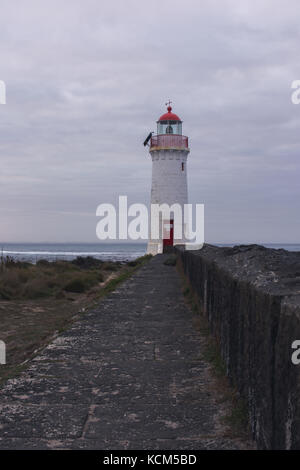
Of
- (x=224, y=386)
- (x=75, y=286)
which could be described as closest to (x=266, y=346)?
(x=224, y=386)

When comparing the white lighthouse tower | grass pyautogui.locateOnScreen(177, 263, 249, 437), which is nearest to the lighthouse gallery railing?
the white lighthouse tower

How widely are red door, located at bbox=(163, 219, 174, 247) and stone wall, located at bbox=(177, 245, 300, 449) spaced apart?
24.1m

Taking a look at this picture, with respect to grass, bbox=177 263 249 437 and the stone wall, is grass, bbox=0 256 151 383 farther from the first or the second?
the stone wall

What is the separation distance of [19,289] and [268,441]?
1188 cm

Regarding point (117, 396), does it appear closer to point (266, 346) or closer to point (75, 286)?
point (266, 346)

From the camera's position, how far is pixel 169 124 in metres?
29.2

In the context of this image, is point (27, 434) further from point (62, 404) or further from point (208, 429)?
point (208, 429)

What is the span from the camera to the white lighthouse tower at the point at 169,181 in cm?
2761

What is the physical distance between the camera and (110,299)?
8000mm

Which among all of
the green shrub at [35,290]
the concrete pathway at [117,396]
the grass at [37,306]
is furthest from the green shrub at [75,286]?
the concrete pathway at [117,396]

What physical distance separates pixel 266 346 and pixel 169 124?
91.7 ft

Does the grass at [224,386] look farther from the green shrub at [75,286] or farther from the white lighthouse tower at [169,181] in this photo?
the white lighthouse tower at [169,181]

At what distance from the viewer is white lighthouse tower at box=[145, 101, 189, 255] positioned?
1087 inches
